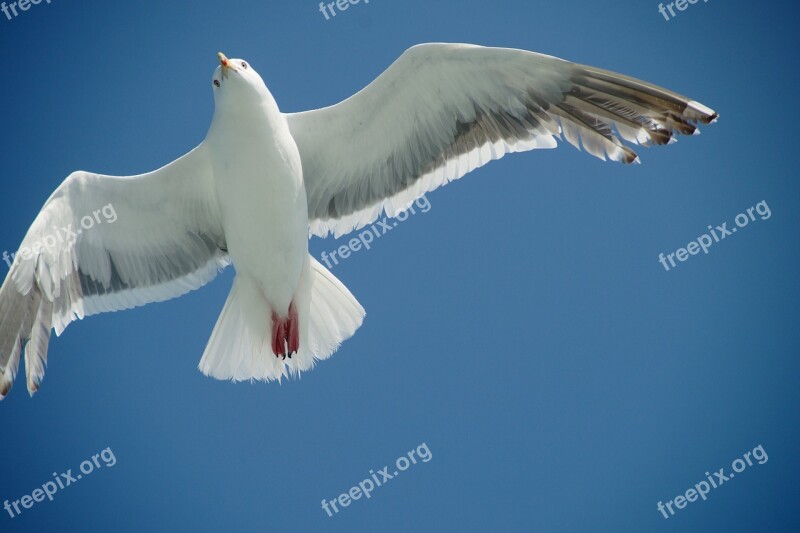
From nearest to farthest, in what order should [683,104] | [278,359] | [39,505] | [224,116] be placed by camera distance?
[683,104]
[224,116]
[278,359]
[39,505]

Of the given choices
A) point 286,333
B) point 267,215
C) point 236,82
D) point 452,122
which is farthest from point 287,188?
point 452,122

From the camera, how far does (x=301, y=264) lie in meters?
6.45

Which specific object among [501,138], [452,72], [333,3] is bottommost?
[501,138]

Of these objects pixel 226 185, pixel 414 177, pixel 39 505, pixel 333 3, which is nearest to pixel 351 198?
pixel 414 177

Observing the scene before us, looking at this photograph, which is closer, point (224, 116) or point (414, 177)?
point (224, 116)

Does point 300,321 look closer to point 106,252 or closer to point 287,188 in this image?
point 287,188

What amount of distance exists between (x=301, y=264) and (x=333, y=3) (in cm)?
215

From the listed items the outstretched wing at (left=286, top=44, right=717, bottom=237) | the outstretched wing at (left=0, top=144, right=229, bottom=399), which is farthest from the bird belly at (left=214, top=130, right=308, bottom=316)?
the outstretched wing at (left=286, top=44, right=717, bottom=237)

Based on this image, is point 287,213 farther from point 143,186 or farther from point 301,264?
point 143,186

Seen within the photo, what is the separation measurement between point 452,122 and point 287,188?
1037mm

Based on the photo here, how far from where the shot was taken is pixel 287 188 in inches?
246

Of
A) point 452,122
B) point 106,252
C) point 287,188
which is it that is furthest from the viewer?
point 106,252
